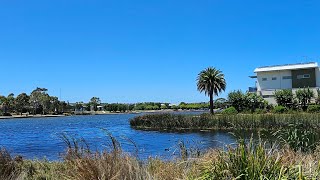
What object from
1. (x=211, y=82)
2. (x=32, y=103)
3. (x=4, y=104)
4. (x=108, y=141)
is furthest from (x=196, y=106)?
(x=108, y=141)

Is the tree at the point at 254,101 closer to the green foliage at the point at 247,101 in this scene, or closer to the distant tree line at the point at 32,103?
the green foliage at the point at 247,101

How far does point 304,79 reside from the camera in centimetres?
7394

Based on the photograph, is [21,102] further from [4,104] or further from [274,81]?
[274,81]

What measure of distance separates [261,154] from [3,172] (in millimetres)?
5067

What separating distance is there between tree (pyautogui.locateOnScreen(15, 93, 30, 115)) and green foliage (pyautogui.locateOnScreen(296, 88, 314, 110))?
124 meters

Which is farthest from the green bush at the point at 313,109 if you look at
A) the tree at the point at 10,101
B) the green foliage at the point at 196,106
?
the tree at the point at 10,101

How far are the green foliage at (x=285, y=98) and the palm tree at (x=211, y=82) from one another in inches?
476

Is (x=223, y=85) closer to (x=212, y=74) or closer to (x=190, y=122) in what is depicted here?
(x=212, y=74)

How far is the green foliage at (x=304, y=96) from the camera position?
2667 inches

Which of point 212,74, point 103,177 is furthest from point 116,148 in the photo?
point 212,74

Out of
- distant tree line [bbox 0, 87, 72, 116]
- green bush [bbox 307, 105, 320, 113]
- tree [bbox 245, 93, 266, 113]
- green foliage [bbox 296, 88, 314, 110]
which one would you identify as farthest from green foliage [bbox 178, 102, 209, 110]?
green bush [bbox 307, 105, 320, 113]

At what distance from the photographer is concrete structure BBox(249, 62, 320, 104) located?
242ft

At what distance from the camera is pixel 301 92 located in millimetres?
67938

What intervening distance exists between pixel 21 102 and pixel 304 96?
419 feet
